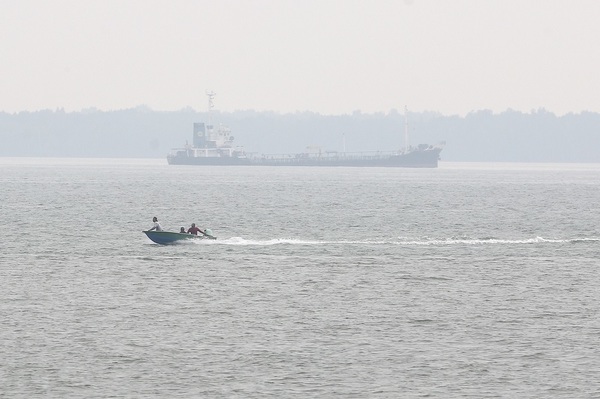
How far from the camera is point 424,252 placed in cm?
7656

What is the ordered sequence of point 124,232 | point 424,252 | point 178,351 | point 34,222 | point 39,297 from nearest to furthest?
point 178,351, point 39,297, point 424,252, point 124,232, point 34,222

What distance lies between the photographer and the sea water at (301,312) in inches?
1500

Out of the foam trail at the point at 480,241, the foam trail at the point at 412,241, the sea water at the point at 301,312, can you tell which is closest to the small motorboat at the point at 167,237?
the sea water at the point at 301,312

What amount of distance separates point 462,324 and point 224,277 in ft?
59.1

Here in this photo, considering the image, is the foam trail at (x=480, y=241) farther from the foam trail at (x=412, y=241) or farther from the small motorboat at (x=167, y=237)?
the small motorboat at (x=167, y=237)

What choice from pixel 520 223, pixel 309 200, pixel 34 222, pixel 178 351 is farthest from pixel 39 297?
pixel 309 200

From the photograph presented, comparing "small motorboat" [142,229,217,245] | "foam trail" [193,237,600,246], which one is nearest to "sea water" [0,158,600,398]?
"foam trail" [193,237,600,246]

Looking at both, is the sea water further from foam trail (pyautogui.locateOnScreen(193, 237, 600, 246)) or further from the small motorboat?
the small motorboat

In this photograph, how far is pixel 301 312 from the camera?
50656 mm

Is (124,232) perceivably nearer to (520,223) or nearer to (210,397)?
(520,223)

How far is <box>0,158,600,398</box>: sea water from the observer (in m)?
38.1

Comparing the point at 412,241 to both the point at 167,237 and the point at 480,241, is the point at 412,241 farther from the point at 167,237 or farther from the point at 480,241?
the point at 167,237

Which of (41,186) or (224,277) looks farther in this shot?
(41,186)

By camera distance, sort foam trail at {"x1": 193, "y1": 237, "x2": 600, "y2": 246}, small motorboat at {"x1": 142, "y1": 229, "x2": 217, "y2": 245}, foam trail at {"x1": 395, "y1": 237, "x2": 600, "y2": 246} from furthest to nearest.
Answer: foam trail at {"x1": 395, "y1": 237, "x2": 600, "y2": 246}, foam trail at {"x1": 193, "y1": 237, "x2": 600, "y2": 246}, small motorboat at {"x1": 142, "y1": 229, "x2": 217, "y2": 245}
